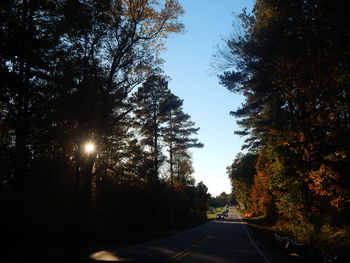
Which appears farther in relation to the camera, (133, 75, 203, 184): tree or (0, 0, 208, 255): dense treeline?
(133, 75, 203, 184): tree

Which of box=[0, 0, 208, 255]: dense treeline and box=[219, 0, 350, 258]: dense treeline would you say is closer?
box=[219, 0, 350, 258]: dense treeline

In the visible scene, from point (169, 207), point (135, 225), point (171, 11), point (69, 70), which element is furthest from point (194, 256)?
point (169, 207)

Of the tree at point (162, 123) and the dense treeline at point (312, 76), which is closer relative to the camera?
the dense treeline at point (312, 76)

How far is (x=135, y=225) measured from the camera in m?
31.1

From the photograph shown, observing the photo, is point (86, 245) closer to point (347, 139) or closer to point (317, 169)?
point (317, 169)

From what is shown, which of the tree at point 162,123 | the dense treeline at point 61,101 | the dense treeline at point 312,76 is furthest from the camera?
the tree at point 162,123

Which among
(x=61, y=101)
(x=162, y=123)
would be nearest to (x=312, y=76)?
(x=61, y=101)

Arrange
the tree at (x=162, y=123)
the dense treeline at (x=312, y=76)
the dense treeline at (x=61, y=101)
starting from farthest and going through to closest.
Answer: the tree at (x=162, y=123), the dense treeline at (x=61, y=101), the dense treeline at (x=312, y=76)

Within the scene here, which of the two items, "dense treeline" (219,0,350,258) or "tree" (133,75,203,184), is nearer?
"dense treeline" (219,0,350,258)

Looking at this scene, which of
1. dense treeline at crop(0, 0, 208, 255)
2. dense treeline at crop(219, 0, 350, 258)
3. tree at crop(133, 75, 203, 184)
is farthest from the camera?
tree at crop(133, 75, 203, 184)

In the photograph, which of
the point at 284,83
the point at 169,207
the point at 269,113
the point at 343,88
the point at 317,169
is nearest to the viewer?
the point at 343,88

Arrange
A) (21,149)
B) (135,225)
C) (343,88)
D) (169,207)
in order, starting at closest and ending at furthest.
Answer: (343,88), (21,149), (135,225), (169,207)

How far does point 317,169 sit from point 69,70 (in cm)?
1482

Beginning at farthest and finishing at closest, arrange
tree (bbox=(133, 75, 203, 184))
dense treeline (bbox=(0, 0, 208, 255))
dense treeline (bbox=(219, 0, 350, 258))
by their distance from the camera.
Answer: tree (bbox=(133, 75, 203, 184)), dense treeline (bbox=(0, 0, 208, 255)), dense treeline (bbox=(219, 0, 350, 258))
